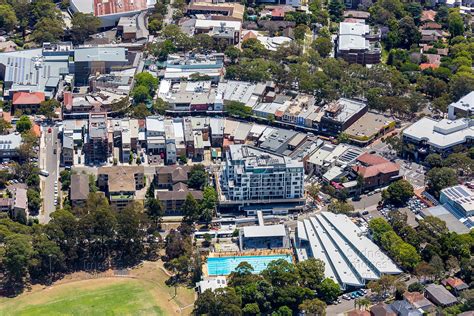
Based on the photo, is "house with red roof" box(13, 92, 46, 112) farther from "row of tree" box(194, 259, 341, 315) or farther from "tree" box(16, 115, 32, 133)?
"row of tree" box(194, 259, 341, 315)

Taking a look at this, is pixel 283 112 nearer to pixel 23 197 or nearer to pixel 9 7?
pixel 23 197

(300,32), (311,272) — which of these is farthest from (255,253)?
(300,32)

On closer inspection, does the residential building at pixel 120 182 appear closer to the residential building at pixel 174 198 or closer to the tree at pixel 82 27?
the residential building at pixel 174 198

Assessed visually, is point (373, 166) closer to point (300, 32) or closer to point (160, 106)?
point (160, 106)

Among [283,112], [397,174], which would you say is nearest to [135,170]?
[283,112]

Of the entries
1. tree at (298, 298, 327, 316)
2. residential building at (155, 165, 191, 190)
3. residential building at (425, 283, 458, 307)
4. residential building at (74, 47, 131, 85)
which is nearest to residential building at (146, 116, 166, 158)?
residential building at (155, 165, 191, 190)

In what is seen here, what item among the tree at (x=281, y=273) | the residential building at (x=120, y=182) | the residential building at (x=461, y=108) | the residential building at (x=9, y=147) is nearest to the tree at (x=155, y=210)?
the residential building at (x=120, y=182)
